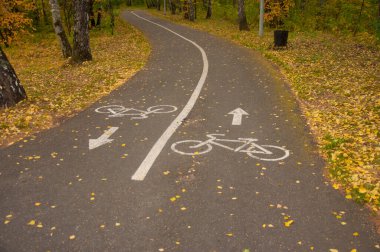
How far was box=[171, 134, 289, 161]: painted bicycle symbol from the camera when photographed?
6691 millimetres

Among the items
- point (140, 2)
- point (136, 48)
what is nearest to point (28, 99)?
point (136, 48)

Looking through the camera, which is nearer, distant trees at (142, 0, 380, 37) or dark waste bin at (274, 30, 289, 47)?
dark waste bin at (274, 30, 289, 47)

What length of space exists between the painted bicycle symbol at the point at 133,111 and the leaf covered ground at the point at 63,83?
897 mm

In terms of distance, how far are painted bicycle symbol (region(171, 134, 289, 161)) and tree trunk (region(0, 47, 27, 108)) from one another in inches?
227

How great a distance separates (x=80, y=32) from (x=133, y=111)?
9044mm

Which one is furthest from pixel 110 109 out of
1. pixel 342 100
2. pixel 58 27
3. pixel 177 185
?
pixel 58 27

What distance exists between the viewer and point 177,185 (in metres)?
5.62

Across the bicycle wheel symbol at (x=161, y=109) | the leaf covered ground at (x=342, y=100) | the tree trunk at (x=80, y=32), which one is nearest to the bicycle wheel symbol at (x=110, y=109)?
the bicycle wheel symbol at (x=161, y=109)

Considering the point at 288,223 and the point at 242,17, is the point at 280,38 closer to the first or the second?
the point at 242,17

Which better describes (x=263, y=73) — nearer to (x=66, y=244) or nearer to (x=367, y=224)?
(x=367, y=224)

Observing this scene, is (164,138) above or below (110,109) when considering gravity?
above

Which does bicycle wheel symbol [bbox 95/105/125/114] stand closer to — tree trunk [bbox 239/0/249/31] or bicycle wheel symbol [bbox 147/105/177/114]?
bicycle wheel symbol [bbox 147/105/177/114]

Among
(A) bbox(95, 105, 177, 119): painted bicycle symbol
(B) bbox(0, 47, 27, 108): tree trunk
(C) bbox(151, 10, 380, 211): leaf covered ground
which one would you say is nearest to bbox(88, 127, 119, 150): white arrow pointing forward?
(A) bbox(95, 105, 177, 119): painted bicycle symbol

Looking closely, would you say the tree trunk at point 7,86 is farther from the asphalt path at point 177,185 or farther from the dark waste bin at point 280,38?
the dark waste bin at point 280,38
